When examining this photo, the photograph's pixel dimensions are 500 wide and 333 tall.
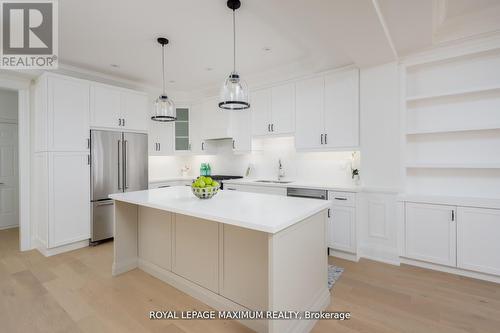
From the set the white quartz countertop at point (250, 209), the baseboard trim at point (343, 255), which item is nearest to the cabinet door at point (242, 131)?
the white quartz countertop at point (250, 209)

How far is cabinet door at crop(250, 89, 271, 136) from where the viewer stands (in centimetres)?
411

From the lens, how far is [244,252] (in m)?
1.97

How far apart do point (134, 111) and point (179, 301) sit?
3229 millimetres

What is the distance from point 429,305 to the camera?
2.14 metres

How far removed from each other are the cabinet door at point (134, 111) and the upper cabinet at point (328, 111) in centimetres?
267

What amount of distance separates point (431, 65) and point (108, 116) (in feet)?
15.1

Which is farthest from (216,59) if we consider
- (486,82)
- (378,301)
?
(378,301)

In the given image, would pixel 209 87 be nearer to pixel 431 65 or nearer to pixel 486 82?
pixel 431 65

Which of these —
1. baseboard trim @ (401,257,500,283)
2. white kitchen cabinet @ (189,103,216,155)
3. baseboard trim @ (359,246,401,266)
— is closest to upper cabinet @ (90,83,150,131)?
white kitchen cabinet @ (189,103,216,155)

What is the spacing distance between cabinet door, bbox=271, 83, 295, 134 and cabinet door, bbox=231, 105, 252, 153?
52 centimetres

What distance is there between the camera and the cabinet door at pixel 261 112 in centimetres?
411

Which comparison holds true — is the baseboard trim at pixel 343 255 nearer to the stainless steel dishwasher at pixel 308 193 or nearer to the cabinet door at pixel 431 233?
the cabinet door at pixel 431 233

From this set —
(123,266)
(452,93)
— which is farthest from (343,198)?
(123,266)

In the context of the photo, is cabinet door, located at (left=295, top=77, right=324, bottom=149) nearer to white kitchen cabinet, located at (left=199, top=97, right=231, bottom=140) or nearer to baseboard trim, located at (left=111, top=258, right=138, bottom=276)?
white kitchen cabinet, located at (left=199, top=97, right=231, bottom=140)
